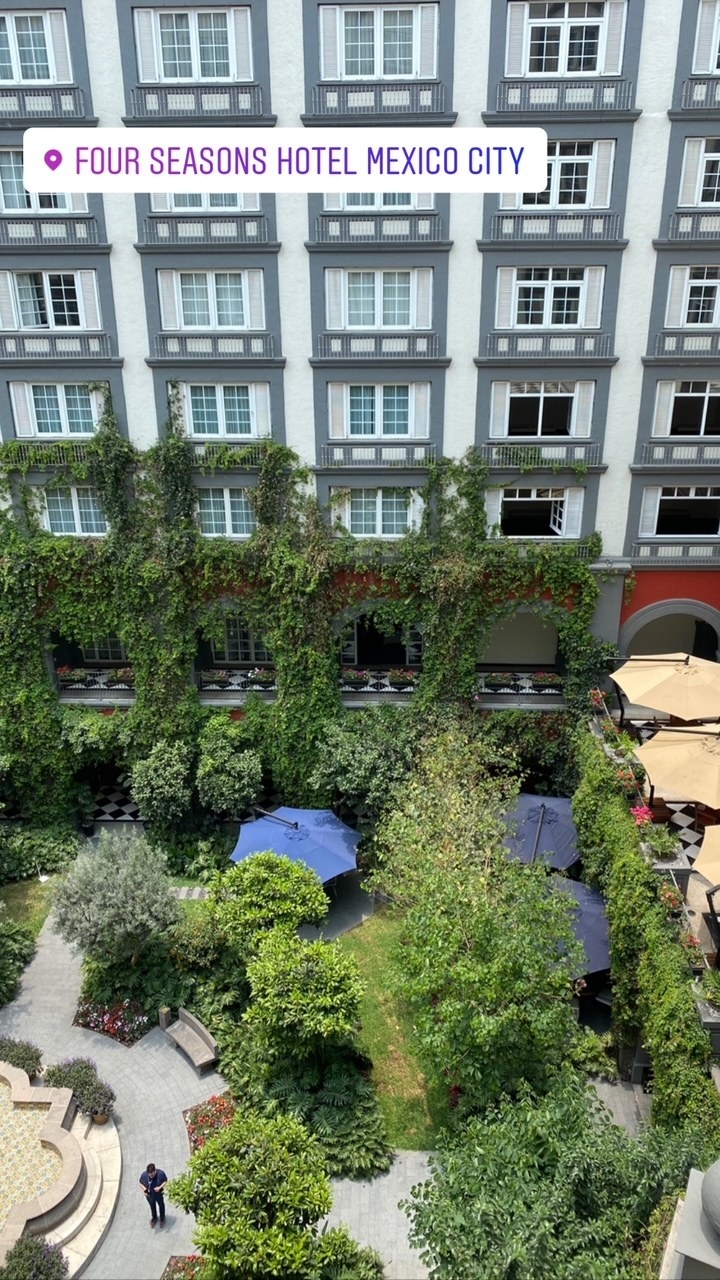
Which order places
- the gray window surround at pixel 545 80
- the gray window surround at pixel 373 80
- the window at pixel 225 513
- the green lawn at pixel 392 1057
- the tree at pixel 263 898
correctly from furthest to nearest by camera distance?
the window at pixel 225 513
the gray window surround at pixel 373 80
the gray window surround at pixel 545 80
the tree at pixel 263 898
the green lawn at pixel 392 1057

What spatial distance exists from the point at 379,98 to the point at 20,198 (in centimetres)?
1109

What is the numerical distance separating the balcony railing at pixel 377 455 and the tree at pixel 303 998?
1490 cm

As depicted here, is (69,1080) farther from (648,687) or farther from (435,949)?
(648,687)

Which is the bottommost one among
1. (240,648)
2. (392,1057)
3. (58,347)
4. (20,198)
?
(392,1057)

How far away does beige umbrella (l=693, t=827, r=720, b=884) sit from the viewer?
675 inches

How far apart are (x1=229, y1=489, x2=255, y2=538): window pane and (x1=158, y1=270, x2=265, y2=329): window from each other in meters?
5.23

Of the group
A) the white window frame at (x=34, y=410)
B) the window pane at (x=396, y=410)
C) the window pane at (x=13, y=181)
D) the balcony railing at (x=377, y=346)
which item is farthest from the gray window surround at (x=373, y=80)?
→ the white window frame at (x=34, y=410)

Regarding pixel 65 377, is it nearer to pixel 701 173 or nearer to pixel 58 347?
pixel 58 347

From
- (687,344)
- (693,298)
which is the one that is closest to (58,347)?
(687,344)

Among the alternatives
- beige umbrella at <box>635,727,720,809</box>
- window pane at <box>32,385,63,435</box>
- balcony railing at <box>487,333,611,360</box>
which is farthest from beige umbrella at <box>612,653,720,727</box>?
window pane at <box>32,385,63,435</box>

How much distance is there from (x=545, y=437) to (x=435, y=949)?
16.4 m

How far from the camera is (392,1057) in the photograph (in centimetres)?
2255

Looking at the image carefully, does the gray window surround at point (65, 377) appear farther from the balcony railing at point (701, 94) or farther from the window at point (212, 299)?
the balcony railing at point (701, 94)

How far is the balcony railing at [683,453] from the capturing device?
90.3 ft
